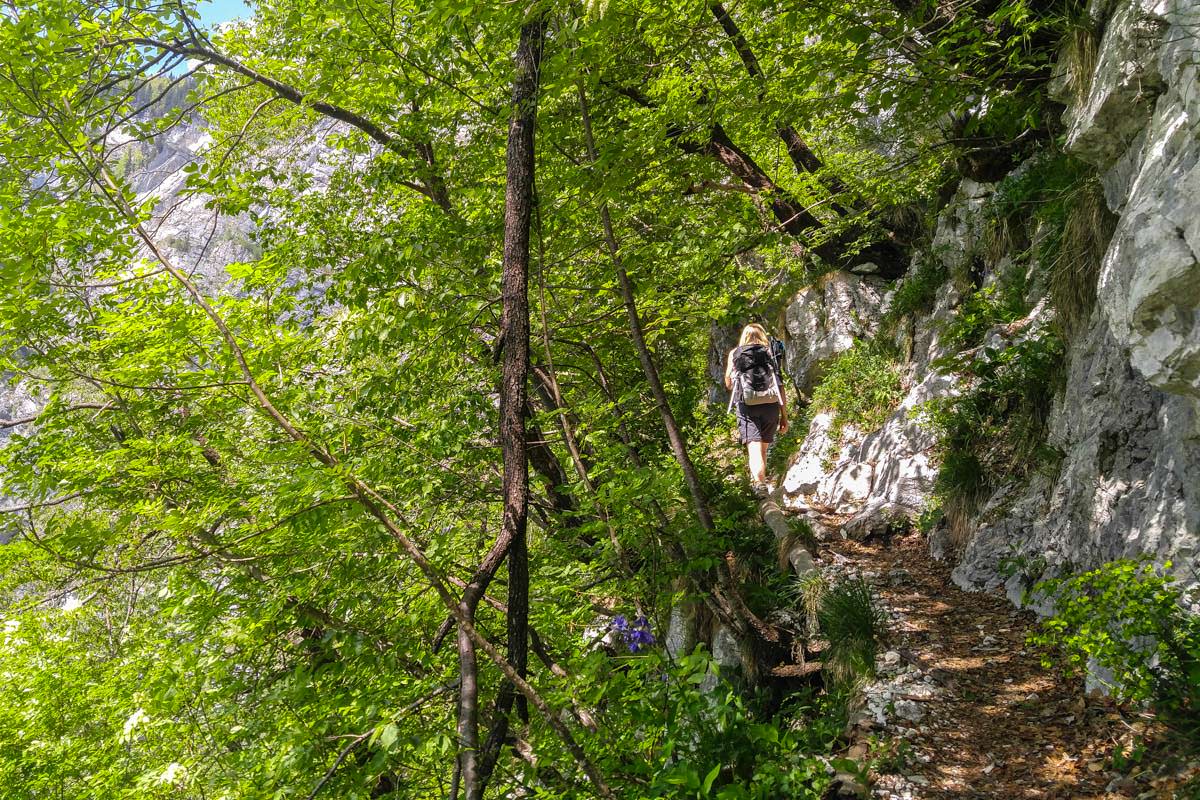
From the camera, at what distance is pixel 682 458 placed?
16.7ft

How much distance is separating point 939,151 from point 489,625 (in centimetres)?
636

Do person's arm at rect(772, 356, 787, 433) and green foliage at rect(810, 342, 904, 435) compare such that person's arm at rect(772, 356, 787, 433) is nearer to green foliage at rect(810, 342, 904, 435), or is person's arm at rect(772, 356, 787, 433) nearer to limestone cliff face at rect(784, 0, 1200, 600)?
green foliage at rect(810, 342, 904, 435)

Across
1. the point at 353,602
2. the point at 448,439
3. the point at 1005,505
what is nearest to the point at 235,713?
the point at 353,602

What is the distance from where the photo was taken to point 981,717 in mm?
3785

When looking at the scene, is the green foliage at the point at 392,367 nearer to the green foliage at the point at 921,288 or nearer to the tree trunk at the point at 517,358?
the tree trunk at the point at 517,358

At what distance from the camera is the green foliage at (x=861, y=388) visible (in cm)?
882

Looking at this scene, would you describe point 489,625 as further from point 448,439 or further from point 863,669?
point 863,669

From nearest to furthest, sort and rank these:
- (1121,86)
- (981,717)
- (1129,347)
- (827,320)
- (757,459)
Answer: (1129,347) → (1121,86) → (981,717) → (757,459) → (827,320)

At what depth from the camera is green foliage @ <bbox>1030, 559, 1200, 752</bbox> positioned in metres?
2.85

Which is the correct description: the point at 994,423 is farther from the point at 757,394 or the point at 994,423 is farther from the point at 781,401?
the point at 757,394

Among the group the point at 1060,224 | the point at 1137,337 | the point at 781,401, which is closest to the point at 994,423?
the point at 1060,224

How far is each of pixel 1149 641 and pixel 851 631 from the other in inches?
71.1

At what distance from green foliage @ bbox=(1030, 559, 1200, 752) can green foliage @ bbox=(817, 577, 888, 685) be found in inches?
54.2

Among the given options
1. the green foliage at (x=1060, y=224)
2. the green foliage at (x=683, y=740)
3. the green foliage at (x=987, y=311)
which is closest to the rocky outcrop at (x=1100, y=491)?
the green foliage at (x=1060, y=224)
